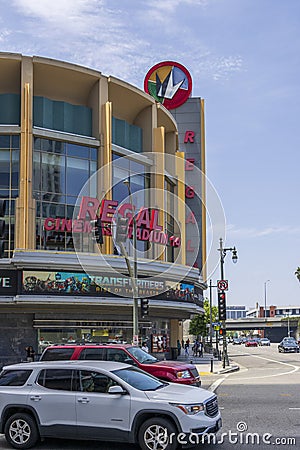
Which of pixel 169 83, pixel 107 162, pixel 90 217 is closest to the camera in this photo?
pixel 90 217

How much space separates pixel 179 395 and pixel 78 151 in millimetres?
34993

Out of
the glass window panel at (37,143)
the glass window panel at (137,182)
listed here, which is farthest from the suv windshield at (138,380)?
the glass window panel at (137,182)

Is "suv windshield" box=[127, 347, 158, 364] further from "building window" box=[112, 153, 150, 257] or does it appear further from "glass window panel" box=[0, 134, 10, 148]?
"glass window panel" box=[0, 134, 10, 148]

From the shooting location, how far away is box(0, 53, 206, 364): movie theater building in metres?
38.5

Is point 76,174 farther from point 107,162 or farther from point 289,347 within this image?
point 289,347

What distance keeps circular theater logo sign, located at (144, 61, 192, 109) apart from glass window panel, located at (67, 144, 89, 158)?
2774 cm

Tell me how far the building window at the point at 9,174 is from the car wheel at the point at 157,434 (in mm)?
31726

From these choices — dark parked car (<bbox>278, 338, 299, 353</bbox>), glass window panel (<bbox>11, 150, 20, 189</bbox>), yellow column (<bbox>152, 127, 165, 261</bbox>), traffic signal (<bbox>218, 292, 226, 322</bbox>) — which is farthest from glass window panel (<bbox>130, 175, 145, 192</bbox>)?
dark parked car (<bbox>278, 338, 299, 353</bbox>)

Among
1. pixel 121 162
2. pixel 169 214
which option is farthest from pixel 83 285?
pixel 169 214

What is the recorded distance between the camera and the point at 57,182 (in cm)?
4353

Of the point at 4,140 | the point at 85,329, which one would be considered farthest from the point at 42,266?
the point at 4,140

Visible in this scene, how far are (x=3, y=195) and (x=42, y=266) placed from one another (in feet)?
23.1

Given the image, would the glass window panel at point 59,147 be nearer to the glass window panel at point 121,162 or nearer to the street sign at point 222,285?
the glass window panel at point 121,162

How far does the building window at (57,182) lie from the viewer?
42469 millimetres
